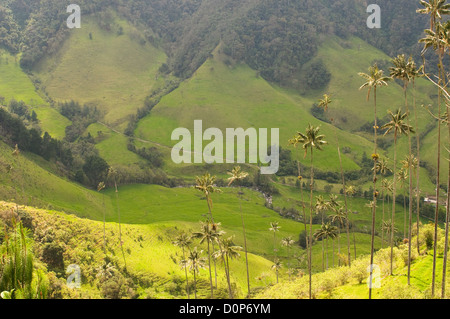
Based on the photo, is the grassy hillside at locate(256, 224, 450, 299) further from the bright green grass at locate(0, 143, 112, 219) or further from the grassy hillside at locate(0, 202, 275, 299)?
the bright green grass at locate(0, 143, 112, 219)

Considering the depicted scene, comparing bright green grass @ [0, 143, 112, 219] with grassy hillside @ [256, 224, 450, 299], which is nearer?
grassy hillside @ [256, 224, 450, 299]

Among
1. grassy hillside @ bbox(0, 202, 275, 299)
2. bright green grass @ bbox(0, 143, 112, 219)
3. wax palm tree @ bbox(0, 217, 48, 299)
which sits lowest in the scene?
grassy hillside @ bbox(0, 202, 275, 299)

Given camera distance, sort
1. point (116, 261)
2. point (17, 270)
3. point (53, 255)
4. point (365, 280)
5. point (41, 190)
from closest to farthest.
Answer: point (17, 270), point (365, 280), point (53, 255), point (116, 261), point (41, 190)

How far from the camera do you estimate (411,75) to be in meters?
54.2

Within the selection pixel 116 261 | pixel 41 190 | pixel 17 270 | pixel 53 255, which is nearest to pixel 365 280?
pixel 17 270

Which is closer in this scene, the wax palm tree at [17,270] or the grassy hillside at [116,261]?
the wax palm tree at [17,270]

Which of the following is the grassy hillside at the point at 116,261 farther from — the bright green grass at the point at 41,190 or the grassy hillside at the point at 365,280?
the bright green grass at the point at 41,190

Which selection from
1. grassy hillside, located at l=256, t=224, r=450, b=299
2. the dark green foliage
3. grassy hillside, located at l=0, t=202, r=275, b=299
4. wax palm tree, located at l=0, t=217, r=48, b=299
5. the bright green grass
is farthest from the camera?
the bright green grass

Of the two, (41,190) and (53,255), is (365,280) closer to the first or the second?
(53,255)

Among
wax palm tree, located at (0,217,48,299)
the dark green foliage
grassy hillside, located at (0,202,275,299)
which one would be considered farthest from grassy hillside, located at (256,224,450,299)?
the dark green foliage

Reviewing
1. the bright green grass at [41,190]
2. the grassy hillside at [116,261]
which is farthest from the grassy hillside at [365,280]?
the bright green grass at [41,190]

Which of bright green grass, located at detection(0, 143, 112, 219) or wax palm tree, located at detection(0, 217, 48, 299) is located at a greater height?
bright green grass, located at detection(0, 143, 112, 219)

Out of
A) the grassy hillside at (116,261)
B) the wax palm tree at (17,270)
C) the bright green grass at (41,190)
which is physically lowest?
the grassy hillside at (116,261)
